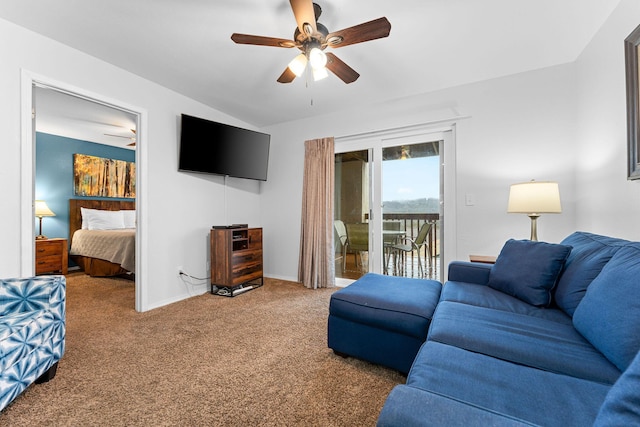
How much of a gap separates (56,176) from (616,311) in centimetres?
656

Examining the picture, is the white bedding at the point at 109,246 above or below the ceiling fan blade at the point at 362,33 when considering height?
below

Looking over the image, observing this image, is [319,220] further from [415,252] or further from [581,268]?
[581,268]

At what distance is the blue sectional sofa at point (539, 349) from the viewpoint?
66 centimetres

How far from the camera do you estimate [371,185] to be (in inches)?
141

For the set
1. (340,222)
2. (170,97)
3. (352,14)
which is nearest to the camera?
(352,14)

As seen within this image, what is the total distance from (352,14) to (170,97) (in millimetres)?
2224

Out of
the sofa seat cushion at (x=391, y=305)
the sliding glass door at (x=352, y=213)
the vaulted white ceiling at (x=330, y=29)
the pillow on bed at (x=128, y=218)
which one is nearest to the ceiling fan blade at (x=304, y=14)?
the vaulted white ceiling at (x=330, y=29)

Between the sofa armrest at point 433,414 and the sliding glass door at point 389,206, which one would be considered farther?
the sliding glass door at point 389,206

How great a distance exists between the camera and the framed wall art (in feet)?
15.5

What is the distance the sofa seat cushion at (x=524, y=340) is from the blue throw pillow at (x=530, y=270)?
0.27 meters

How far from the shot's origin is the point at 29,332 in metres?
1.39

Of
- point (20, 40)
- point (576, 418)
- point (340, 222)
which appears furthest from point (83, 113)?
point (576, 418)

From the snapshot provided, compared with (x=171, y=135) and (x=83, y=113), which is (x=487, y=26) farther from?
(x=83, y=113)

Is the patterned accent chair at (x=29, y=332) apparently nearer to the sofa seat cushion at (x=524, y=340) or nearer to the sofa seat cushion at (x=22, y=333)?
the sofa seat cushion at (x=22, y=333)
